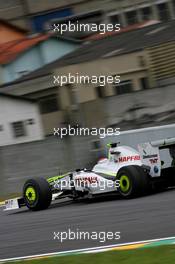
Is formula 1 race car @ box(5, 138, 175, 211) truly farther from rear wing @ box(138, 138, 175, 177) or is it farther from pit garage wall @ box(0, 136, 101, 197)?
pit garage wall @ box(0, 136, 101, 197)

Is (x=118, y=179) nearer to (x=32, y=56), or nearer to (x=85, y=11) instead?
(x=32, y=56)

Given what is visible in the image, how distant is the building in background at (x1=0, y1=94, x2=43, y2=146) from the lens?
120ft

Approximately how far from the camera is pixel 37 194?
1390 cm

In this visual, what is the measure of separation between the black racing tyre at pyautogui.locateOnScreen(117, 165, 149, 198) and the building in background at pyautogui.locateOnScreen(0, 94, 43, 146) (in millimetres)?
23541

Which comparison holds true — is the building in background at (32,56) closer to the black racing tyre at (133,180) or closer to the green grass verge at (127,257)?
the black racing tyre at (133,180)

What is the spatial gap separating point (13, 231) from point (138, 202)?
2.19 m

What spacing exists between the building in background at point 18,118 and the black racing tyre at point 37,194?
873 inches

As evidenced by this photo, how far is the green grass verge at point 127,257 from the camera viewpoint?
23.2 ft
